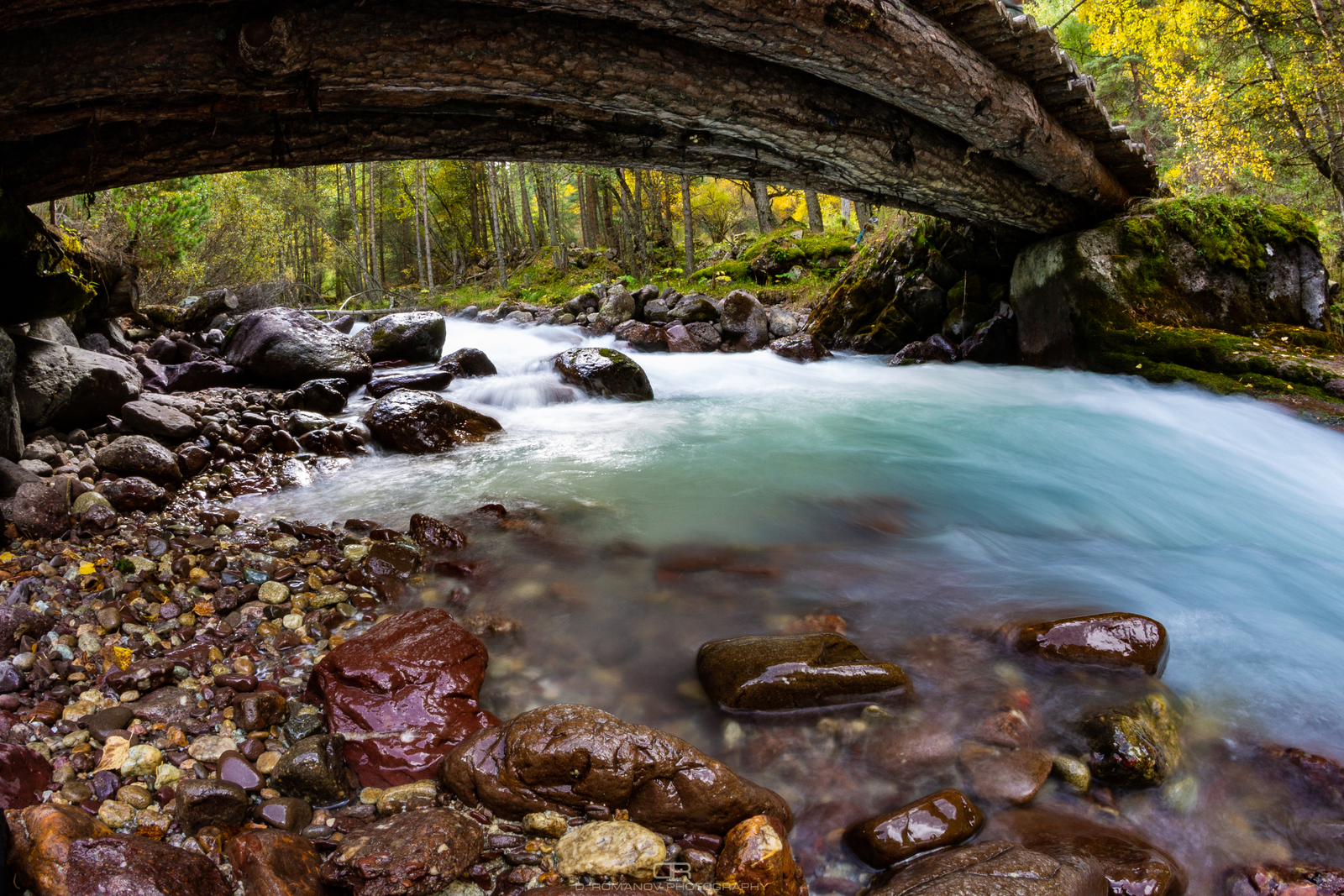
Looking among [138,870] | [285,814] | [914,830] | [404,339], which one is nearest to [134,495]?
[285,814]

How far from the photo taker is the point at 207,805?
77.4 inches

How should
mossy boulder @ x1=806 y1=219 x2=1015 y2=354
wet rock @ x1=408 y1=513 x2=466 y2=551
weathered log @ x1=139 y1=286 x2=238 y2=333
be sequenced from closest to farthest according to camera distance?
wet rock @ x1=408 y1=513 x2=466 y2=551
mossy boulder @ x1=806 y1=219 x2=1015 y2=354
weathered log @ x1=139 y1=286 x2=238 y2=333

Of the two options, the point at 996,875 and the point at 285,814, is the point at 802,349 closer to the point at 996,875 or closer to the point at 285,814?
the point at 996,875

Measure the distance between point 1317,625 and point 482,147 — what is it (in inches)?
251

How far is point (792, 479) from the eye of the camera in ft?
20.0

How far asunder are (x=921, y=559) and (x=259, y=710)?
3.93 meters

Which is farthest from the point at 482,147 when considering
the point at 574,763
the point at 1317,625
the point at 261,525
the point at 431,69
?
the point at 1317,625

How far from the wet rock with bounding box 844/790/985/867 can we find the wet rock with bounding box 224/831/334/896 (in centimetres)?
168

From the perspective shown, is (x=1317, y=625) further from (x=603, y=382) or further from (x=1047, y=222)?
(x=603, y=382)

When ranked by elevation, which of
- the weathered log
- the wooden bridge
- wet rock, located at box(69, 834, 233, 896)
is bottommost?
wet rock, located at box(69, 834, 233, 896)

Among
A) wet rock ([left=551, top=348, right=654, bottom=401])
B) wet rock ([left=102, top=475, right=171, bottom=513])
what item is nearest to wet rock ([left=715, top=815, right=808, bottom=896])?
wet rock ([left=102, top=475, right=171, bottom=513])

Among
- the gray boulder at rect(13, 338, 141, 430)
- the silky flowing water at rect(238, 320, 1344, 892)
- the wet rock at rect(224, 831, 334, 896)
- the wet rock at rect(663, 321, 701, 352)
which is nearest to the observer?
the wet rock at rect(224, 831, 334, 896)

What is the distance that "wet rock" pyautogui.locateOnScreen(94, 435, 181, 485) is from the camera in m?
4.84

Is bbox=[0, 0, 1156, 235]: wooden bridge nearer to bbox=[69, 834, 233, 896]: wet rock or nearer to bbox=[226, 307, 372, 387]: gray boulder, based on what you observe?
bbox=[69, 834, 233, 896]: wet rock
